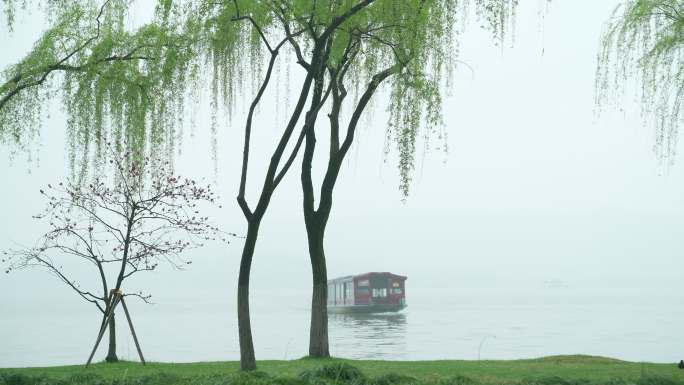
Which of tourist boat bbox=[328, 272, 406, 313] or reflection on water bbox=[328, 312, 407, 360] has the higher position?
tourist boat bbox=[328, 272, 406, 313]

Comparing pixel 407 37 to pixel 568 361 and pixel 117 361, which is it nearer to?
pixel 568 361

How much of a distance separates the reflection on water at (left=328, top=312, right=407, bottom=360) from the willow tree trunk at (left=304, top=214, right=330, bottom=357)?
17473 mm

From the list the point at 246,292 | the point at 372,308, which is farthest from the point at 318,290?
the point at 372,308

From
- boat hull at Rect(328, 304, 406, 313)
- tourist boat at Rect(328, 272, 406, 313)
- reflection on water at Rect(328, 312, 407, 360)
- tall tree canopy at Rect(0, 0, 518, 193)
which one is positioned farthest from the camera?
tourist boat at Rect(328, 272, 406, 313)

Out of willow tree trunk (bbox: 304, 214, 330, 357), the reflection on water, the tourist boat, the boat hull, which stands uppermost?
willow tree trunk (bbox: 304, 214, 330, 357)

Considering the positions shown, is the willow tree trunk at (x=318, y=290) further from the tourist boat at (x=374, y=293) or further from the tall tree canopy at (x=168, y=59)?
the tourist boat at (x=374, y=293)

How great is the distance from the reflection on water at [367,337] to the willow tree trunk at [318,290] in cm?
1747

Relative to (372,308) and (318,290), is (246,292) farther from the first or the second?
(372,308)

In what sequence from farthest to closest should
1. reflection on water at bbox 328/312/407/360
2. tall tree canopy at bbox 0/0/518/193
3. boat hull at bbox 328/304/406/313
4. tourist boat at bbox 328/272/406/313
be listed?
tourist boat at bbox 328/272/406/313 → boat hull at bbox 328/304/406/313 → reflection on water at bbox 328/312/407/360 → tall tree canopy at bbox 0/0/518/193

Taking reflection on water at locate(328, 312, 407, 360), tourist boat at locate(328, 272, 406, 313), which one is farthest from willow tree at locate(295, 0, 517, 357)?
tourist boat at locate(328, 272, 406, 313)

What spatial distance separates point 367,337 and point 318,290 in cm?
3419

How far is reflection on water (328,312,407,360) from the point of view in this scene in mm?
36469

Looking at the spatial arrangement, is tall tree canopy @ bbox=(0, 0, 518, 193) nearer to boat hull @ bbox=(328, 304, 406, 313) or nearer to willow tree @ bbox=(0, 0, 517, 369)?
willow tree @ bbox=(0, 0, 517, 369)

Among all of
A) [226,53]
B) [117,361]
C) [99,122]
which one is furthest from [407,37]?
[117,361]
